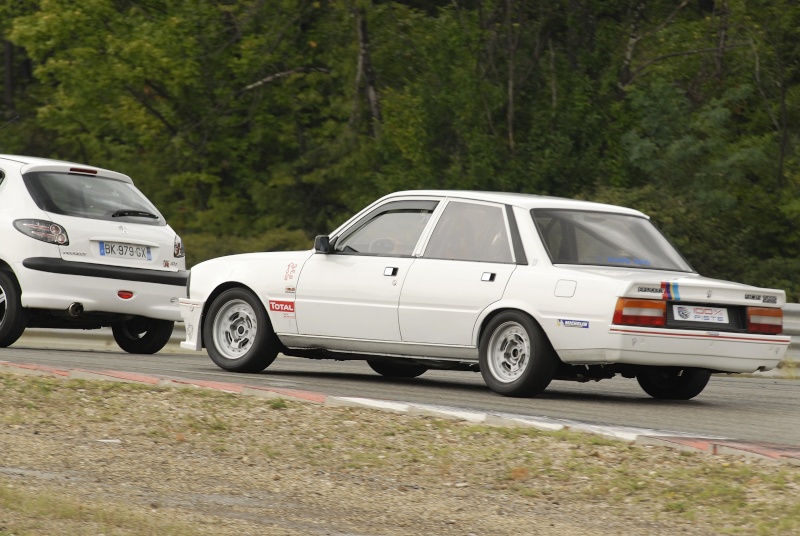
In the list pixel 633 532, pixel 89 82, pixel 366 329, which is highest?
pixel 89 82

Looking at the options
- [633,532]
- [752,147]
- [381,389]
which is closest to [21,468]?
[633,532]

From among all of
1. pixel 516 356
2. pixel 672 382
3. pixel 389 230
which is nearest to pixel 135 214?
pixel 389 230

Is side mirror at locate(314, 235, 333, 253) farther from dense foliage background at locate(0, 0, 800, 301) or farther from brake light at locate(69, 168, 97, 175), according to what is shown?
dense foliage background at locate(0, 0, 800, 301)

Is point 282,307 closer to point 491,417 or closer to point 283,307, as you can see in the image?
point 283,307

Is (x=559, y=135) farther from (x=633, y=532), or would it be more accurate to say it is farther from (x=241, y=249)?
(x=633, y=532)

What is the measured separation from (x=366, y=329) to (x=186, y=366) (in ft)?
6.87

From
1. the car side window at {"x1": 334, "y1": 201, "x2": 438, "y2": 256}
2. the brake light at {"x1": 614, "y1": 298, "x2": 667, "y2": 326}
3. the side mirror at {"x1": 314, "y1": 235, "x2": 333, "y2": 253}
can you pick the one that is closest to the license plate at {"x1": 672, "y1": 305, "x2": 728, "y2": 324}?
the brake light at {"x1": 614, "y1": 298, "x2": 667, "y2": 326}

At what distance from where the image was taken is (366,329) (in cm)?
1134

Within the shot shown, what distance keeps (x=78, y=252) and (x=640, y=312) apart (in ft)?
18.9

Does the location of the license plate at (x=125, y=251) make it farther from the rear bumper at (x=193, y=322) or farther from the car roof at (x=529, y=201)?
the car roof at (x=529, y=201)

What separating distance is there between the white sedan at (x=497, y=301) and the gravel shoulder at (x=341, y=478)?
1.73 m

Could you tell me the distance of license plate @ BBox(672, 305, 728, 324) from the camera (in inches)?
400

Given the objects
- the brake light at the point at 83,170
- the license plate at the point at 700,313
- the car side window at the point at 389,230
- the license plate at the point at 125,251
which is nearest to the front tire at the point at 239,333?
the car side window at the point at 389,230

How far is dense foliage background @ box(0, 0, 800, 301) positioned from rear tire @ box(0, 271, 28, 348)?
10.1 m
